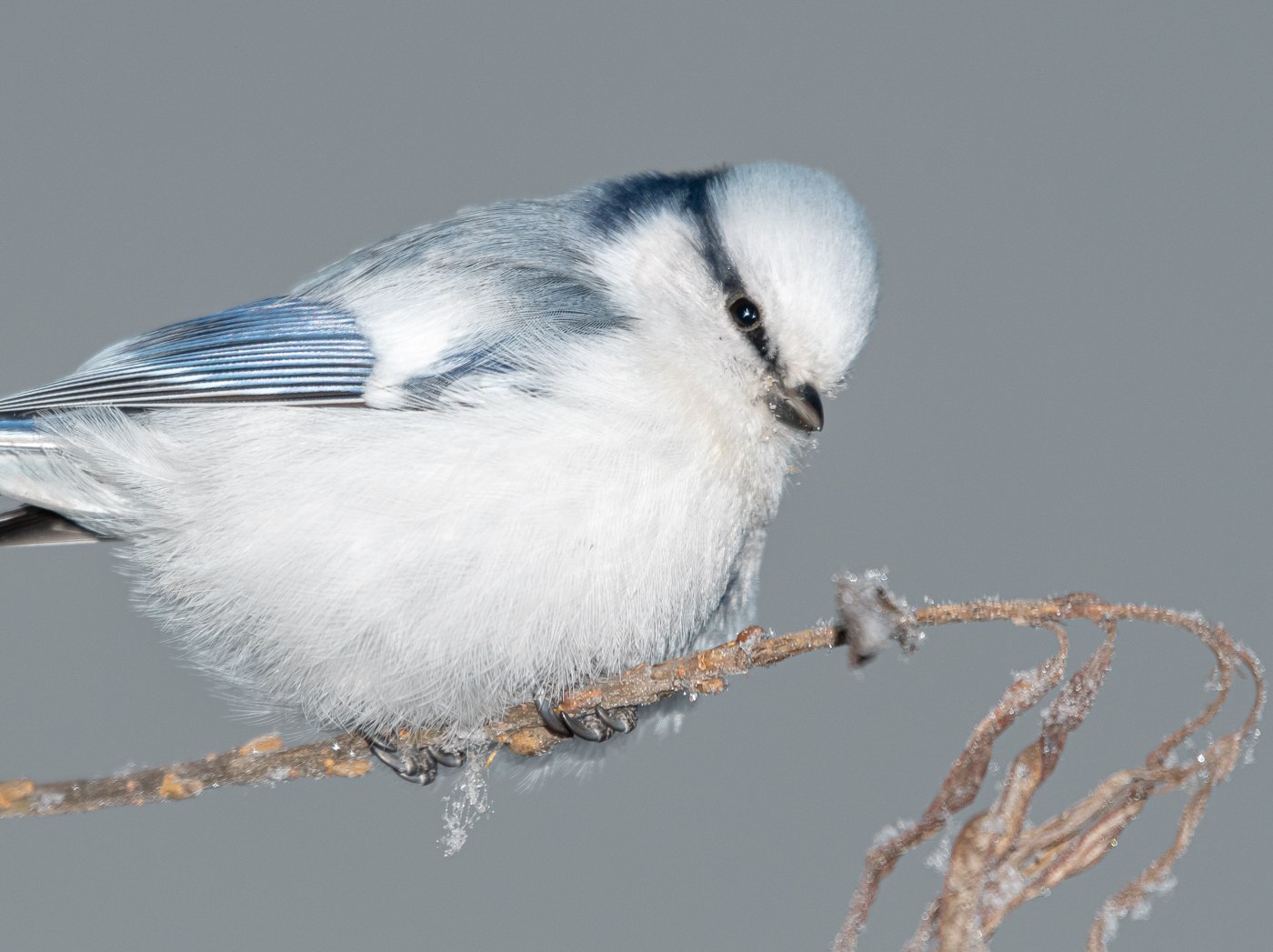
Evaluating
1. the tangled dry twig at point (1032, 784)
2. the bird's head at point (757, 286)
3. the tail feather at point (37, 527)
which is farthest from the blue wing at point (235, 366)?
the tangled dry twig at point (1032, 784)

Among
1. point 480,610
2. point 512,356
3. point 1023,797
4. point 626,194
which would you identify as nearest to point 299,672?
point 480,610

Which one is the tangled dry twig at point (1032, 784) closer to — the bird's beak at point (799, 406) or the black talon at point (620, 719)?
the bird's beak at point (799, 406)

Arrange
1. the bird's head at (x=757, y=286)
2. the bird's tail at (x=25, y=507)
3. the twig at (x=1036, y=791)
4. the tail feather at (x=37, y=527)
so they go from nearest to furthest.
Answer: the twig at (x=1036, y=791), the bird's head at (x=757, y=286), the bird's tail at (x=25, y=507), the tail feather at (x=37, y=527)

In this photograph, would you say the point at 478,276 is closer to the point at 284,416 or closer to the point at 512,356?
the point at 512,356

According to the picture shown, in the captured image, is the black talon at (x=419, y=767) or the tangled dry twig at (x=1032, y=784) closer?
the tangled dry twig at (x=1032, y=784)

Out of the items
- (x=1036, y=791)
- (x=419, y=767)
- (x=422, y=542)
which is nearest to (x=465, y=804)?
(x=419, y=767)

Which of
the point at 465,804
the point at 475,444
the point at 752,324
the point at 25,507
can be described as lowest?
the point at 465,804

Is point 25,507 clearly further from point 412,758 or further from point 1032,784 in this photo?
point 1032,784
